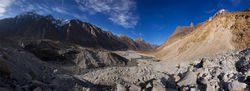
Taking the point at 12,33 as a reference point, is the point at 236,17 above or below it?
below

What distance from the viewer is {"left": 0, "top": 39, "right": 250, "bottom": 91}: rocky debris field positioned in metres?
3.40

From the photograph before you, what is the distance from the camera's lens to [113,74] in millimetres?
8523

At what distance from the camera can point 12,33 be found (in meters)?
49.9

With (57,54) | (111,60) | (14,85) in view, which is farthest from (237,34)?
(57,54)

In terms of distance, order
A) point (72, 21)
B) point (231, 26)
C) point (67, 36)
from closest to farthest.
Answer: point (231, 26) → point (67, 36) → point (72, 21)

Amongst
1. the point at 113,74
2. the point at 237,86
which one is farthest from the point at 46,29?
the point at 237,86

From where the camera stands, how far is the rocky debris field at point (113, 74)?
3400 millimetres

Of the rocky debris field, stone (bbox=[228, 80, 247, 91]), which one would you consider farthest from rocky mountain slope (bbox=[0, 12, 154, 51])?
stone (bbox=[228, 80, 247, 91])

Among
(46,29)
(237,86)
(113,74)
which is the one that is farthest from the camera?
(46,29)

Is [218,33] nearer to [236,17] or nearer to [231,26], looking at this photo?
[231,26]

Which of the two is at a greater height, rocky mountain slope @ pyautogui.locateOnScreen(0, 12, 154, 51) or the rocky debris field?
rocky mountain slope @ pyautogui.locateOnScreen(0, 12, 154, 51)

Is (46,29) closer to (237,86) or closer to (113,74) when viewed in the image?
(113,74)

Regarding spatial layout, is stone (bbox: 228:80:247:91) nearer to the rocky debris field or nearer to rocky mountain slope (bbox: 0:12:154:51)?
the rocky debris field

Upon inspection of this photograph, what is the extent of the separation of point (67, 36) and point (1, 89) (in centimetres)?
6426
